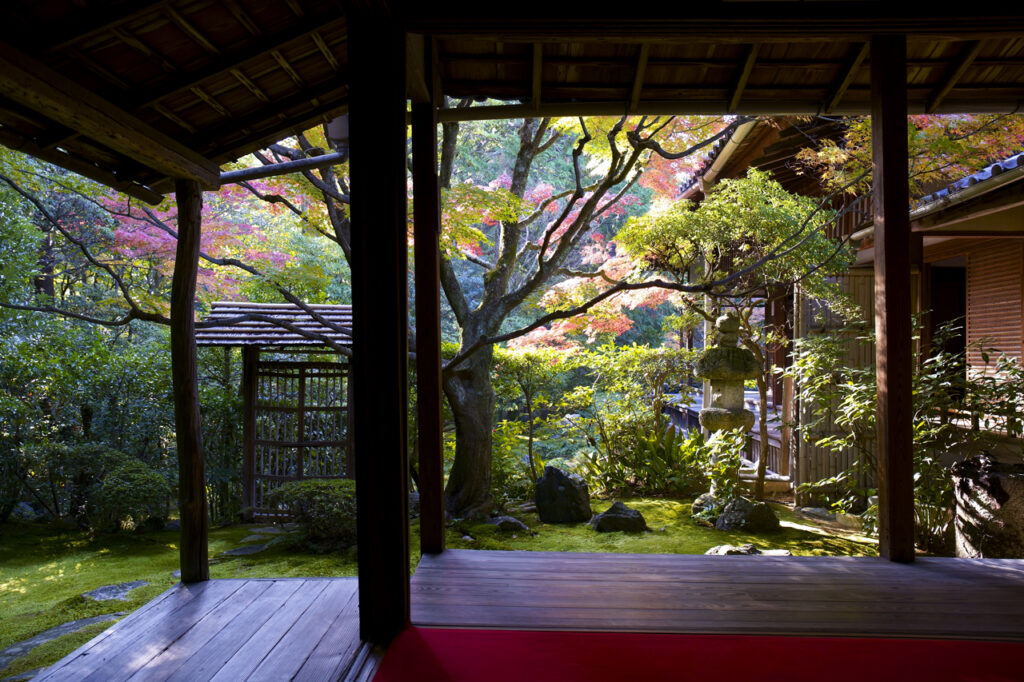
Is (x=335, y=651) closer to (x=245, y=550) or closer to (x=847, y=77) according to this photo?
(x=245, y=550)

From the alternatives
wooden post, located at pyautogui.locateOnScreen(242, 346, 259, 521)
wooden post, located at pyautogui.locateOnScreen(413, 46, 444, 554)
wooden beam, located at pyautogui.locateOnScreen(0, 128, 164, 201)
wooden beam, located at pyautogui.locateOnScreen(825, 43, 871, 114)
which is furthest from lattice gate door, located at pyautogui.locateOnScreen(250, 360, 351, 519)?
wooden beam, located at pyautogui.locateOnScreen(825, 43, 871, 114)

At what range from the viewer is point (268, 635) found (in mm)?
2797

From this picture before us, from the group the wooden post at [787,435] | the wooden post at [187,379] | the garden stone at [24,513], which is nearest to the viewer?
the wooden post at [187,379]

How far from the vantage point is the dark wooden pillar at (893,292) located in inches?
128

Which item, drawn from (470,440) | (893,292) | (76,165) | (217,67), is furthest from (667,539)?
(76,165)

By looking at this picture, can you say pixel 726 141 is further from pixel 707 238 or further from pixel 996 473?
pixel 996 473

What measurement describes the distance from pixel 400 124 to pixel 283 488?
4.69 meters

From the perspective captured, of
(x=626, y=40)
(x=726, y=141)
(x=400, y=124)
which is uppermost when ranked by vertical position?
(x=726, y=141)

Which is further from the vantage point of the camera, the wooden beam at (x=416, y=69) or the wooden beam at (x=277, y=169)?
the wooden beam at (x=277, y=169)

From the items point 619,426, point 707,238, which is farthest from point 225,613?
point 619,426

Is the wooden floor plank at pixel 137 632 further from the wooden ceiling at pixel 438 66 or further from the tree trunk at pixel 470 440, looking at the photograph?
the tree trunk at pixel 470 440

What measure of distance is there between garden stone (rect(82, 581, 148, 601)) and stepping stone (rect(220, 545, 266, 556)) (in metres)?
0.80

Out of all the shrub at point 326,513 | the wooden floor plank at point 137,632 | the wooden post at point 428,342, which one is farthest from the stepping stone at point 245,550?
the wooden post at point 428,342

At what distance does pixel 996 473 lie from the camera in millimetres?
4141
